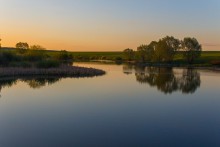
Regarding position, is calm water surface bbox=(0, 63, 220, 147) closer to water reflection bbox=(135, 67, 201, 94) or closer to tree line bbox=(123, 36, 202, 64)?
water reflection bbox=(135, 67, 201, 94)

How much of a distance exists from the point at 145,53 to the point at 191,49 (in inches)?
647

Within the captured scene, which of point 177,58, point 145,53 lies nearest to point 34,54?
point 145,53

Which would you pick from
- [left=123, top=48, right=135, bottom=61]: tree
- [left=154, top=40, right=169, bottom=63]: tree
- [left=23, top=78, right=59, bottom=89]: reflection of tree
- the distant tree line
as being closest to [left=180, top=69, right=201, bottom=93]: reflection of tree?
[left=23, top=78, right=59, bottom=89]: reflection of tree

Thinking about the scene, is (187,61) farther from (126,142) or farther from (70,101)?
(126,142)

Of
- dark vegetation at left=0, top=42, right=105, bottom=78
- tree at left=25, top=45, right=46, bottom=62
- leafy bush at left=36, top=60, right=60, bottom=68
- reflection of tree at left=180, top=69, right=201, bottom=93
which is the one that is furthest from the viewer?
tree at left=25, top=45, right=46, bottom=62

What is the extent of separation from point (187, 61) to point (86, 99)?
67745 mm

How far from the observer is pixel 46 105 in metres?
19.1

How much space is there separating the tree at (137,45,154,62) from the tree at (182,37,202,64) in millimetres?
12322

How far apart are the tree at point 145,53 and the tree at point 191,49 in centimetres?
1232

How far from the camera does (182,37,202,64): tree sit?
84069 millimetres

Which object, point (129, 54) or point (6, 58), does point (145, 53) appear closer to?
point (129, 54)

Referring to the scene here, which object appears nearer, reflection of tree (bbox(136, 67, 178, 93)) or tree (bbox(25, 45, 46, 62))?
reflection of tree (bbox(136, 67, 178, 93))

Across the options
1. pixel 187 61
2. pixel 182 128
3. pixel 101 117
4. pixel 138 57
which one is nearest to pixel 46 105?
pixel 101 117

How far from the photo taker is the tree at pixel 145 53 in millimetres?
95812
